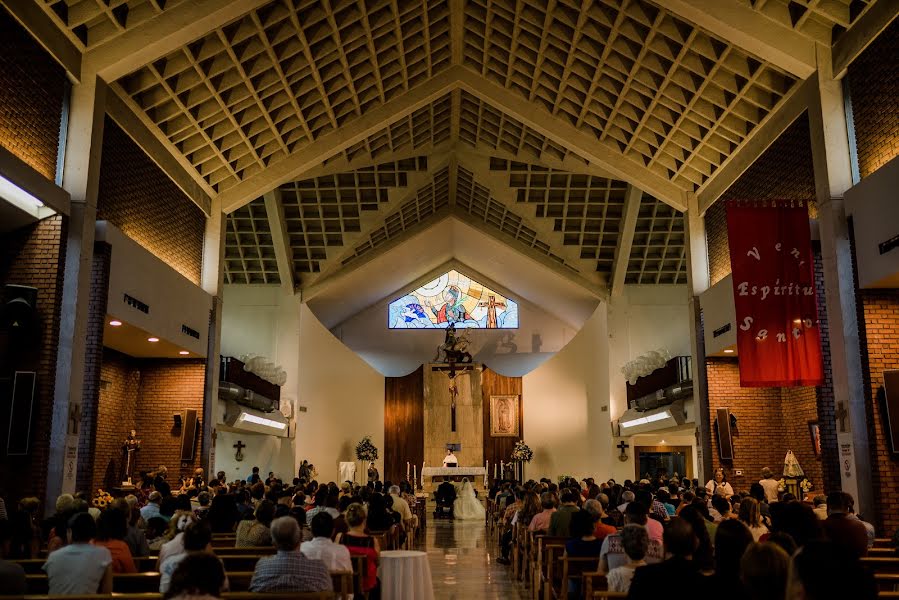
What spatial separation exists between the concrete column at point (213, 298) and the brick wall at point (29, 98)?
563 cm

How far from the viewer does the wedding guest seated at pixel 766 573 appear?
9.21ft

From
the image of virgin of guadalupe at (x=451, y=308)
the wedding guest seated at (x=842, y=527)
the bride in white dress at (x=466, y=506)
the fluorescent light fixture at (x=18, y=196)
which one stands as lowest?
the bride in white dress at (x=466, y=506)

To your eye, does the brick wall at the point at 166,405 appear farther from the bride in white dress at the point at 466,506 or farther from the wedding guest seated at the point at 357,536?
the wedding guest seated at the point at 357,536

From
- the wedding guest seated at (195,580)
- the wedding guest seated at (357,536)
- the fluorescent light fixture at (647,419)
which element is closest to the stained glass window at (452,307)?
the fluorescent light fixture at (647,419)

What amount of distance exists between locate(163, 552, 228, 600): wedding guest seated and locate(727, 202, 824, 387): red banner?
858cm

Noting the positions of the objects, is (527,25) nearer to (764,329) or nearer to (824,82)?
(824,82)

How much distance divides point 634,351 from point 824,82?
475 inches

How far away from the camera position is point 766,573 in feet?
9.21

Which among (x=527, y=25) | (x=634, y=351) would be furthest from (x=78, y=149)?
(x=634, y=351)

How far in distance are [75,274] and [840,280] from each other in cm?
930

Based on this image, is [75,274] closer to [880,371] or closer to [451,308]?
[880,371]

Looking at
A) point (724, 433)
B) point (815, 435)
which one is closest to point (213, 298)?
point (724, 433)

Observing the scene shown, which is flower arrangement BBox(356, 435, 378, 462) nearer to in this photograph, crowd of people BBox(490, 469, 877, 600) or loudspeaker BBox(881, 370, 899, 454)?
crowd of people BBox(490, 469, 877, 600)

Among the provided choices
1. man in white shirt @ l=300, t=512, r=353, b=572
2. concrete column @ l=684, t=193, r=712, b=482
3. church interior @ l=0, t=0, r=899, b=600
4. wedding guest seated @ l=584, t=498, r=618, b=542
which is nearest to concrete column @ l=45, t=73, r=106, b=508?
church interior @ l=0, t=0, r=899, b=600
